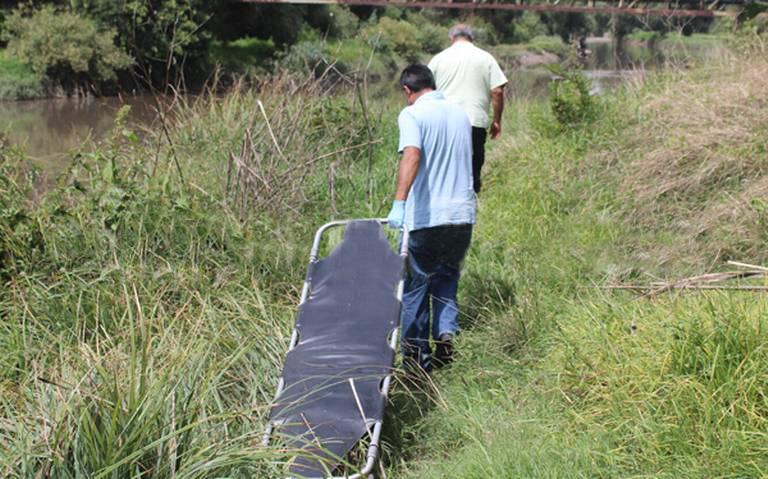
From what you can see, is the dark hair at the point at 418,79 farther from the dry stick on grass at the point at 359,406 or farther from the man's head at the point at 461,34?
the man's head at the point at 461,34

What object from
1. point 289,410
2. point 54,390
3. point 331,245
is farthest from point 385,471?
point 331,245

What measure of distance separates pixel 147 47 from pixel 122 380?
31021 mm

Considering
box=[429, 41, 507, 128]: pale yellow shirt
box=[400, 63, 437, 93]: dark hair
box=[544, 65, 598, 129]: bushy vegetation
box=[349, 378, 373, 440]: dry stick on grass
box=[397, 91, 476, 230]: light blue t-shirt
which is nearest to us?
box=[349, 378, 373, 440]: dry stick on grass

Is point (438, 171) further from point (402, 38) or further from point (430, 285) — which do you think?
point (402, 38)

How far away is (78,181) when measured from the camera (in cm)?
638

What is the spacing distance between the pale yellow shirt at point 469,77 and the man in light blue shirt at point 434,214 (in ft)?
8.22

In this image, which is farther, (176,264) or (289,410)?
(176,264)

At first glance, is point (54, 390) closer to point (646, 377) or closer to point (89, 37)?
point (646, 377)

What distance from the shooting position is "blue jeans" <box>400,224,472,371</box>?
16.8ft

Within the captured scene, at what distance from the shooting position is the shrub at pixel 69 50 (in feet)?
108

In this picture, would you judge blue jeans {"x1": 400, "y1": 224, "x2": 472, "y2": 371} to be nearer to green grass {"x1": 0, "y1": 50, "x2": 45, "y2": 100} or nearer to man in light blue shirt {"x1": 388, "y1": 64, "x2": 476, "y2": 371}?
man in light blue shirt {"x1": 388, "y1": 64, "x2": 476, "y2": 371}

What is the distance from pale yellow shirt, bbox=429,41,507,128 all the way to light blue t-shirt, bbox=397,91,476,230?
2.57 m

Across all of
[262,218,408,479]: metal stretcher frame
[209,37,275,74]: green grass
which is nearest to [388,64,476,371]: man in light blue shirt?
[262,218,408,479]: metal stretcher frame

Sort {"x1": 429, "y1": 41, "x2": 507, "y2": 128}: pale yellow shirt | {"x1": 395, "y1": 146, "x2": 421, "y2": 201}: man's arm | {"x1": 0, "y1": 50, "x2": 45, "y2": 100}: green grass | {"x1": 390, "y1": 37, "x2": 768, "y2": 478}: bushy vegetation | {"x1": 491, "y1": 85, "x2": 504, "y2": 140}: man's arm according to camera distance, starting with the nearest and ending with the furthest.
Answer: {"x1": 390, "y1": 37, "x2": 768, "y2": 478}: bushy vegetation
{"x1": 395, "y1": 146, "x2": 421, "y2": 201}: man's arm
{"x1": 429, "y1": 41, "x2": 507, "y2": 128}: pale yellow shirt
{"x1": 491, "y1": 85, "x2": 504, "y2": 140}: man's arm
{"x1": 0, "y1": 50, "x2": 45, "y2": 100}: green grass
